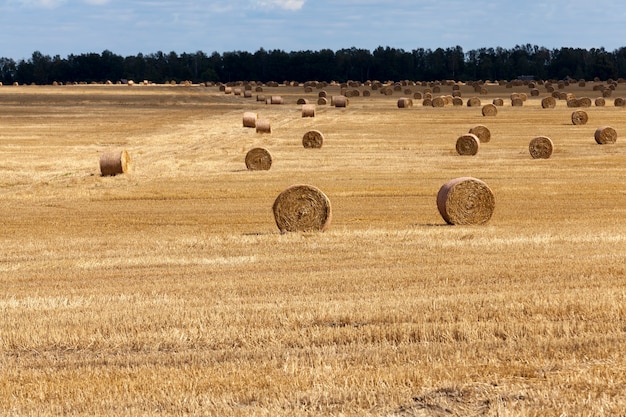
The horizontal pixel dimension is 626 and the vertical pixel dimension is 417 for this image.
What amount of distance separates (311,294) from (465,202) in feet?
25.0

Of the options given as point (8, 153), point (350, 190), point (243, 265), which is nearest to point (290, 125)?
point (8, 153)

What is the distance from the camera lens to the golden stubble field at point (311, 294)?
25.5 ft

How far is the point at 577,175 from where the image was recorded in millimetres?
28328

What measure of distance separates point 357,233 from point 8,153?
20.5 m

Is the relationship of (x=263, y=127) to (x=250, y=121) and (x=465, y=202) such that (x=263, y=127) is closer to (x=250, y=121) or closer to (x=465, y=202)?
(x=250, y=121)

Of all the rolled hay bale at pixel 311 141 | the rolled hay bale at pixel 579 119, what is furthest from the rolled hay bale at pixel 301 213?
the rolled hay bale at pixel 579 119

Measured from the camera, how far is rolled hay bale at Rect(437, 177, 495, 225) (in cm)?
1909

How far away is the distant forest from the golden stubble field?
11866 cm

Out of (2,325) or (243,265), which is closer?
(2,325)

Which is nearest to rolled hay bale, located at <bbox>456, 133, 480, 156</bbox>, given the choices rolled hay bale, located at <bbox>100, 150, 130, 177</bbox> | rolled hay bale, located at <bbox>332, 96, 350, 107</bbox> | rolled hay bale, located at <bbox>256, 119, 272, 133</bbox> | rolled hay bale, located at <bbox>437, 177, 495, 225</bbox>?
rolled hay bale, located at <bbox>256, 119, 272, 133</bbox>

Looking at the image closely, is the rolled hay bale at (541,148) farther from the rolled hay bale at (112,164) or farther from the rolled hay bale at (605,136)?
the rolled hay bale at (112,164)

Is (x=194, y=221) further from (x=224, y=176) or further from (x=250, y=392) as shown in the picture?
(x=250, y=392)

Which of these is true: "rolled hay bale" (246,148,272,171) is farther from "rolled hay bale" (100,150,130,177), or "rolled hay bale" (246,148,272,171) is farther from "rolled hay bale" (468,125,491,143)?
"rolled hay bale" (468,125,491,143)

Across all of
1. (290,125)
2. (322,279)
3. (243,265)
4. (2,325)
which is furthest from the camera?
(290,125)
